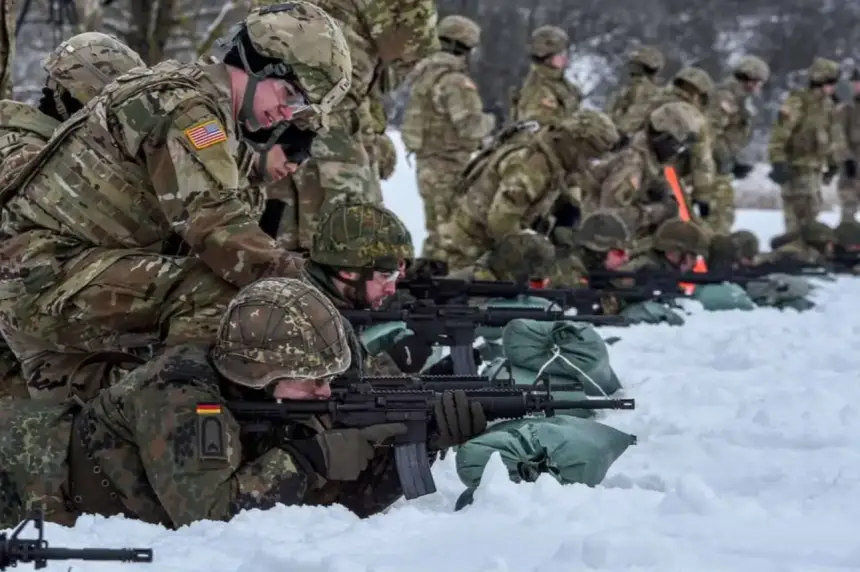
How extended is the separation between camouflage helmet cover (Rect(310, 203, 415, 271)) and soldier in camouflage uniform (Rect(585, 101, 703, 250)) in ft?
18.6

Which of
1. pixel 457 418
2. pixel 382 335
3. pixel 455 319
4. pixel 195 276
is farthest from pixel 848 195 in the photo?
pixel 457 418

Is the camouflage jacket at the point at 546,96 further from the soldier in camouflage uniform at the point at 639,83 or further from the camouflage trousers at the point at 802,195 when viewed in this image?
the camouflage trousers at the point at 802,195

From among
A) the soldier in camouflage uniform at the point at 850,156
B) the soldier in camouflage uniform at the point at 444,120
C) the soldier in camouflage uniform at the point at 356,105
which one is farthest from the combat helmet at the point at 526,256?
the soldier in camouflage uniform at the point at 850,156

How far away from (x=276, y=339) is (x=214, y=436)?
0.31 metres

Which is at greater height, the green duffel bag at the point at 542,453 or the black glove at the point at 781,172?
the black glove at the point at 781,172

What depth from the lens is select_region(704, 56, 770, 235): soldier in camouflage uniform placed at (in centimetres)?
1534

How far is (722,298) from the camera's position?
33.3 ft

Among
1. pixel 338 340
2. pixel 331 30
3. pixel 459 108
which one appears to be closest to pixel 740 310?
pixel 459 108

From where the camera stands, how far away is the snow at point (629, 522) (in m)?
3.29

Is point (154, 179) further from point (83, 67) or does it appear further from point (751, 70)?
point (751, 70)

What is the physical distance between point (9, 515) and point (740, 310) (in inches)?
273

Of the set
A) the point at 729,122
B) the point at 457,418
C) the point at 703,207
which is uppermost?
the point at 729,122

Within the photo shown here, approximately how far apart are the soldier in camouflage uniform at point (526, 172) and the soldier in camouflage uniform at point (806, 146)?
289 inches

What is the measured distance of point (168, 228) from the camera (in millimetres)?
4703
